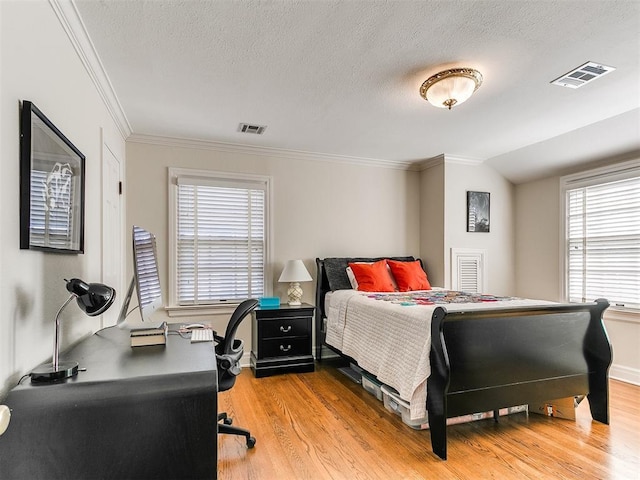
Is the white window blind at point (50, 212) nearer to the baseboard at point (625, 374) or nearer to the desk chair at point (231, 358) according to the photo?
the desk chair at point (231, 358)

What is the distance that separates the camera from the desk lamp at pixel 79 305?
124 cm

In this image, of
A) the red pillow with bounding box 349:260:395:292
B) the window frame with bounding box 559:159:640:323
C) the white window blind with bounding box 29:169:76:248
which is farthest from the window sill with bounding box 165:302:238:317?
the window frame with bounding box 559:159:640:323

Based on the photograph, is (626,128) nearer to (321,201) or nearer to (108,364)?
(321,201)

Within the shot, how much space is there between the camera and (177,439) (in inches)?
49.9

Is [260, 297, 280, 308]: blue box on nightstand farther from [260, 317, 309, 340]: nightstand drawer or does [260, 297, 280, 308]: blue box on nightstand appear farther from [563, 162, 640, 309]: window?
[563, 162, 640, 309]: window

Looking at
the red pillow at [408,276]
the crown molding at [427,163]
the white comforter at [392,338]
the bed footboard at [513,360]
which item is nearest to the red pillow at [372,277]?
the red pillow at [408,276]

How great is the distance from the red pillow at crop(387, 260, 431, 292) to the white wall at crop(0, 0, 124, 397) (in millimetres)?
3073

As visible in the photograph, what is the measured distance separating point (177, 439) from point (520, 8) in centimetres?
245

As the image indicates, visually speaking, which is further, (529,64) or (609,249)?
(609,249)

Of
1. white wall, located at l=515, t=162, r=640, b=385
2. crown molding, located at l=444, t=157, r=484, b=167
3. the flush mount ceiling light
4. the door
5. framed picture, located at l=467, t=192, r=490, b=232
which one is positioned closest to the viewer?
the flush mount ceiling light

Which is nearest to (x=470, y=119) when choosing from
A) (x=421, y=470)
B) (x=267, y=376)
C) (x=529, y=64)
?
(x=529, y=64)

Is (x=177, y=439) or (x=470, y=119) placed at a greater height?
(x=470, y=119)

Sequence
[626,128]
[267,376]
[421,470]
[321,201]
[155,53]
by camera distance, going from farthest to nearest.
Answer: [321,201]
[267,376]
[626,128]
[155,53]
[421,470]

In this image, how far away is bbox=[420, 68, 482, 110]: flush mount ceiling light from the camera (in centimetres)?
239
